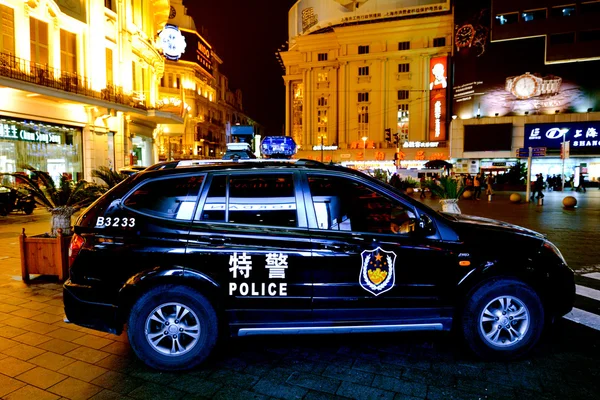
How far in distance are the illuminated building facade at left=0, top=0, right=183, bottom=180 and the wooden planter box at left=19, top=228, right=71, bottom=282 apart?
11.1 metres

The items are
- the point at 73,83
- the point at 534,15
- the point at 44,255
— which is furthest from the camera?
the point at 534,15

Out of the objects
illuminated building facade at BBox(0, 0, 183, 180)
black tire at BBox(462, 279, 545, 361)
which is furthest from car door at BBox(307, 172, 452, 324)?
illuminated building facade at BBox(0, 0, 183, 180)

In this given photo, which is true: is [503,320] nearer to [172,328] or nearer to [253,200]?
[253,200]

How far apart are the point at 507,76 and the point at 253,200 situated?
4045cm

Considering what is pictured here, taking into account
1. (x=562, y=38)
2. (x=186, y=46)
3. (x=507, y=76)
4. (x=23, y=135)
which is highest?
(x=186, y=46)

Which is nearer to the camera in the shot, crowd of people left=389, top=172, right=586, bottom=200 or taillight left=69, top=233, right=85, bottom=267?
taillight left=69, top=233, right=85, bottom=267

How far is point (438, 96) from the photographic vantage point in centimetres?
4869

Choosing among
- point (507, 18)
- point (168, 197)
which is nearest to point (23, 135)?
point (168, 197)

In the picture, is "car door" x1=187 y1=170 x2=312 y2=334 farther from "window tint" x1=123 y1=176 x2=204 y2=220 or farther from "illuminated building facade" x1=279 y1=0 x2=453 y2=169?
"illuminated building facade" x1=279 y1=0 x2=453 y2=169

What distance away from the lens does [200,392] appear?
3.22 meters

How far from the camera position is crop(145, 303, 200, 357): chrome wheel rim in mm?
3539

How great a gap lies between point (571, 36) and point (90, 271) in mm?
43725

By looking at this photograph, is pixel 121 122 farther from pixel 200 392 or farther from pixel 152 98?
pixel 200 392

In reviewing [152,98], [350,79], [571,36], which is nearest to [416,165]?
[350,79]
